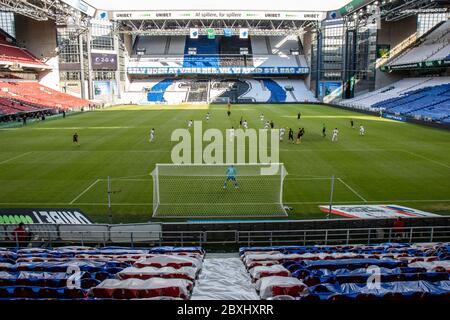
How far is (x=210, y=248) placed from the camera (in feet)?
41.2

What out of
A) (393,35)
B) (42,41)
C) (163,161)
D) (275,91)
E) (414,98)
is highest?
(393,35)

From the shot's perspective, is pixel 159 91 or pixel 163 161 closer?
pixel 163 161

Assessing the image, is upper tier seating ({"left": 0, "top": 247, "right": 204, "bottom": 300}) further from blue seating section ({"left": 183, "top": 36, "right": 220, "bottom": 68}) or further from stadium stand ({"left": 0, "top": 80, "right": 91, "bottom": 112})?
blue seating section ({"left": 183, "top": 36, "right": 220, "bottom": 68})

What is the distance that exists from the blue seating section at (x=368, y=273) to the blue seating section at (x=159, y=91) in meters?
79.6

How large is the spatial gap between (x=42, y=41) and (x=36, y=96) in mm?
17827

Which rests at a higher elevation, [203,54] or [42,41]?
[42,41]

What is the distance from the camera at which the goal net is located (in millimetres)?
16484

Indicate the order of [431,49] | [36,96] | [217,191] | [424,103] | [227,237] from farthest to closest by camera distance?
[431,49] → [36,96] → [424,103] → [217,191] → [227,237]

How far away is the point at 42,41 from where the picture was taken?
76250mm

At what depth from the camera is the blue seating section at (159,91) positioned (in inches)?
3401

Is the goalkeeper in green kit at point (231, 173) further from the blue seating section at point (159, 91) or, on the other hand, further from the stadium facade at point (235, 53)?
the blue seating section at point (159, 91)

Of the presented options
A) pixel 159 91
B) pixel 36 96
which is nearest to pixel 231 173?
pixel 36 96

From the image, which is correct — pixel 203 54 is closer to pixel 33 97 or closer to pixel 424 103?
pixel 33 97

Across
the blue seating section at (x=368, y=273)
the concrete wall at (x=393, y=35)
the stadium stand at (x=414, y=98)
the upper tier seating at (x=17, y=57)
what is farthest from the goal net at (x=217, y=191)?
the concrete wall at (x=393, y=35)
